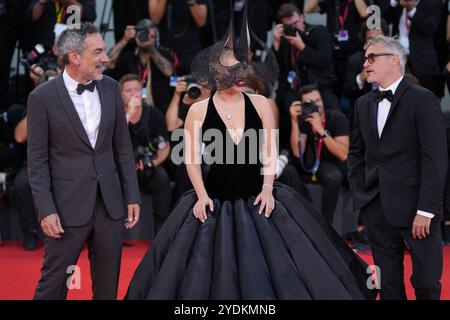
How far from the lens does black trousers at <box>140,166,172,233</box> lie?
6348 mm

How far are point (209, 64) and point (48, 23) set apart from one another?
11.8ft

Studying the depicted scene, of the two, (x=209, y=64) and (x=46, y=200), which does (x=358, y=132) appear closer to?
(x=209, y=64)

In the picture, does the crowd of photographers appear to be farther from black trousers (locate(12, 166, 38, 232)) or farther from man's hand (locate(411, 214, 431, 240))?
man's hand (locate(411, 214, 431, 240))

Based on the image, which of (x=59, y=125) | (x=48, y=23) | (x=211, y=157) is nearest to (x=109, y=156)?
(x=59, y=125)

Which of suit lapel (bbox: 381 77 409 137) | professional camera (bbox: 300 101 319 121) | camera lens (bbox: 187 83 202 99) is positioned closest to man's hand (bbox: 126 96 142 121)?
camera lens (bbox: 187 83 202 99)

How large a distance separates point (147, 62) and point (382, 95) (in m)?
3.44

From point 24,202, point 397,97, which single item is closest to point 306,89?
point 24,202

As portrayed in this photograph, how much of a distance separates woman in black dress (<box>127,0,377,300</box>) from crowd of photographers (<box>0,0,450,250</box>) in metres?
1.81

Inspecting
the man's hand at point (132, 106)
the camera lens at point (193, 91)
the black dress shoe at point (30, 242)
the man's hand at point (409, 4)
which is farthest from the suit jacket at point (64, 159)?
the man's hand at point (409, 4)

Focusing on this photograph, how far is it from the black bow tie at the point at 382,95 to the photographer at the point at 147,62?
312 cm

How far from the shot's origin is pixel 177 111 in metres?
6.67

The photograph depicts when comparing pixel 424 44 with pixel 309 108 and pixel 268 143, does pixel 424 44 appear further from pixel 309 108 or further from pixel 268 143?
pixel 268 143

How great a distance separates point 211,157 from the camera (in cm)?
396

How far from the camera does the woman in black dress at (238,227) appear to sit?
3.43 m
